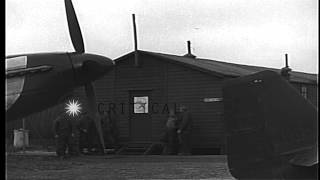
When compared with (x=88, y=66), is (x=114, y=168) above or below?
below

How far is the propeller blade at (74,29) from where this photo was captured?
28.7 feet

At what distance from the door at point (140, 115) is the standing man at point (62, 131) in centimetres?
395

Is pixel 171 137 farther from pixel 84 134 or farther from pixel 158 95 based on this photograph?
pixel 84 134

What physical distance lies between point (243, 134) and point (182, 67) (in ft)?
47.4

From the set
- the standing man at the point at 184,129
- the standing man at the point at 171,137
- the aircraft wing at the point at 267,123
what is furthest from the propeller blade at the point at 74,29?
the standing man at the point at 171,137

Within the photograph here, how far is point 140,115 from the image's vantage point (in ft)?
71.7

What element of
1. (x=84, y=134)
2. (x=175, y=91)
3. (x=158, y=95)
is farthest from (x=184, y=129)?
(x=84, y=134)

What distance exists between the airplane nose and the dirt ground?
4.60 m

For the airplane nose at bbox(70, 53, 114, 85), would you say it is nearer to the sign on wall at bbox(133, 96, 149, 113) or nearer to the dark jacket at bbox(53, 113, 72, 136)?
the dark jacket at bbox(53, 113, 72, 136)

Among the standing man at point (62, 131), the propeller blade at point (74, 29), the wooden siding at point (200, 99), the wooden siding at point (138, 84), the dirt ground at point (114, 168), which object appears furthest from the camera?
the wooden siding at point (138, 84)

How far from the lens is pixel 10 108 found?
7.36 meters

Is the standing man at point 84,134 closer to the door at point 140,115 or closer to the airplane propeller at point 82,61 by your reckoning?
the door at point 140,115

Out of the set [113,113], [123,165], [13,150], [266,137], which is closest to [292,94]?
[266,137]

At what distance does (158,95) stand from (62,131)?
15.4 feet
